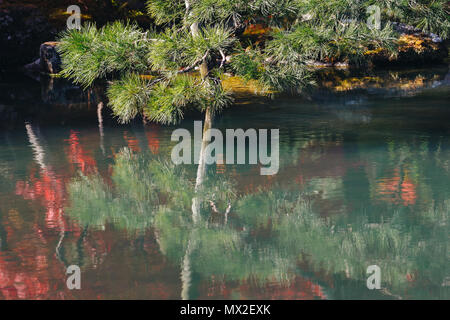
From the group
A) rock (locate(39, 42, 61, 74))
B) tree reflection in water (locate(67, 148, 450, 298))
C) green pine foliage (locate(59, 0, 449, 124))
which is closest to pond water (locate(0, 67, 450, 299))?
tree reflection in water (locate(67, 148, 450, 298))

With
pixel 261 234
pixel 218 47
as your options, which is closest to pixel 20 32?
pixel 218 47

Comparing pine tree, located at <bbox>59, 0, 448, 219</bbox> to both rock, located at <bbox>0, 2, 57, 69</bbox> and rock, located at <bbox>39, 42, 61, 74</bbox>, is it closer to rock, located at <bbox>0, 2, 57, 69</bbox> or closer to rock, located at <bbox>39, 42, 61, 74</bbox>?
rock, located at <bbox>39, 42, 61, 74</bbox>

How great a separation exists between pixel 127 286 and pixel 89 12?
1304 cm

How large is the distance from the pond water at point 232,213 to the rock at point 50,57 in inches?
Result: 225

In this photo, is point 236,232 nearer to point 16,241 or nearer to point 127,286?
point 127,286

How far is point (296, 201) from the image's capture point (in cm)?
445

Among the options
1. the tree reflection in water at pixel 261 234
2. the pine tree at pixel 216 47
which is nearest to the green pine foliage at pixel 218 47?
the pine tree at pixel 216 47

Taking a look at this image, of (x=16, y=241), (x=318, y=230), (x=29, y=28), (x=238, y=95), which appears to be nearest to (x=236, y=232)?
(x=318, y=230)

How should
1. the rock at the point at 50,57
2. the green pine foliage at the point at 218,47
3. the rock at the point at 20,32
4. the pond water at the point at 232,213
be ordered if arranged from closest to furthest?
1. the pond water at the point at 232,213
2. the green pine foliage at the point at 218,47
3. the rock at the point at 50,57
4. the rock at the point at 20,32

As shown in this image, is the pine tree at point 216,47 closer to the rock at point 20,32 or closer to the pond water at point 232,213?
the pond water at point 232,213

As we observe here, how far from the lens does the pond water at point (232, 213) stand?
3.22m

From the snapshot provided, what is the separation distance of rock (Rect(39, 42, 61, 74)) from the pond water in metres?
5.73

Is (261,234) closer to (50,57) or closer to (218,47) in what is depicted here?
(218,47)

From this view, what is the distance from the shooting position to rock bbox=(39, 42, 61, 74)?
12.8 m
